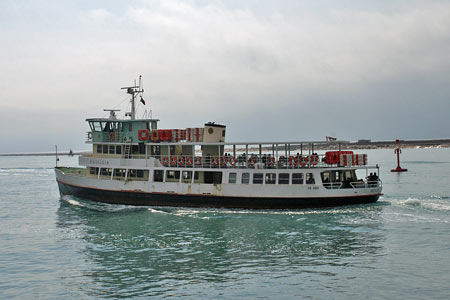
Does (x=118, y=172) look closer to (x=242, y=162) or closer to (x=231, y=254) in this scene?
(x=242, y=162)

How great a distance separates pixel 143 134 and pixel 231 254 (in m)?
17.5

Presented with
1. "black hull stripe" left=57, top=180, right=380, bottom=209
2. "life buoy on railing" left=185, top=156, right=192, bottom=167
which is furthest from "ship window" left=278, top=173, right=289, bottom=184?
"life buoy on railing" left=185, top=156, right=192, bottom=167

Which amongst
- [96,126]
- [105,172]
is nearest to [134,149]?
[105,172]

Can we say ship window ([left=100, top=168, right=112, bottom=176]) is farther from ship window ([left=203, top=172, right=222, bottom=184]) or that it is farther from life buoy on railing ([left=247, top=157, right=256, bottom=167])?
life buoy on railing ([left=247, top=157, right=256, bottom=167])

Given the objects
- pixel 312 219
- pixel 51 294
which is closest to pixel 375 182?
pixel 312 219

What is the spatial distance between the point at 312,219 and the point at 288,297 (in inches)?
491

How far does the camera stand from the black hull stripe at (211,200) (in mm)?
27578

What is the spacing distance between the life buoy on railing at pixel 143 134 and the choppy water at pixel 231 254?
6.65 meters

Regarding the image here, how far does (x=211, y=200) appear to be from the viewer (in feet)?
95.2

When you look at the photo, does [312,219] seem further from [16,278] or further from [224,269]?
[16,278]

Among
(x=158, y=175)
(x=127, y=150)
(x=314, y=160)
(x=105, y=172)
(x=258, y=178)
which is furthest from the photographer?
(x=105, y=172)

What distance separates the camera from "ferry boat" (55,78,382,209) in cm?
2775

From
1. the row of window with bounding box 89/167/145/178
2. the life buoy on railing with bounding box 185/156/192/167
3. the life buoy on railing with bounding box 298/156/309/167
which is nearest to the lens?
the life buoy on railing with bounding box 298/156/309/167

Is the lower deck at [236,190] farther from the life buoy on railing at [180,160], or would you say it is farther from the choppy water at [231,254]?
the choppy water at [231,254]
